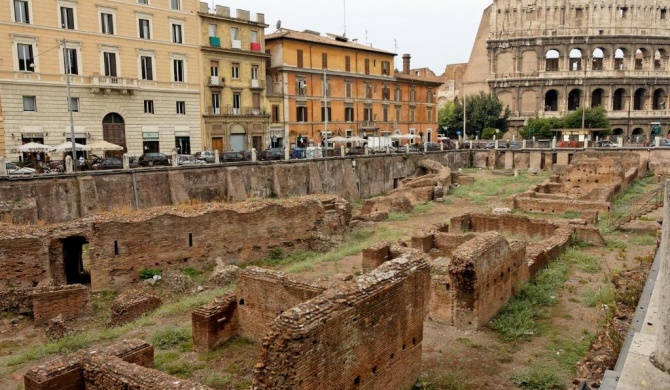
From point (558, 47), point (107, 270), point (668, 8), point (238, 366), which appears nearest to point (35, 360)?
point (238, 366)

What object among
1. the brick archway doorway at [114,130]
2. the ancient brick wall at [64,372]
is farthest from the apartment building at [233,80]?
the ancient brick wall at [64,372]

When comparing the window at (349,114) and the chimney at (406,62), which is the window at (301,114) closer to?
the window at (349,114)

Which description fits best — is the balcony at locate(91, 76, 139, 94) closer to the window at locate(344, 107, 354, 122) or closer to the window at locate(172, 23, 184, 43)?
the window at locate(172, 23, 184, 43)

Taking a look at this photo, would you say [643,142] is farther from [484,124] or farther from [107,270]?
[107,270]

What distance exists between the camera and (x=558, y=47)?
225ft

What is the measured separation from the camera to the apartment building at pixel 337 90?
159 feet

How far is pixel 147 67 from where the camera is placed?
38281mm

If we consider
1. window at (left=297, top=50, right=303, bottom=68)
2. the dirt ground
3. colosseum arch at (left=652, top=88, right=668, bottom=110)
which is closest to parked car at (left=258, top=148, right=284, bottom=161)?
window at (left=297, top=50, right=303, bottom=68)

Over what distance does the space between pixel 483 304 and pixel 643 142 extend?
4615 cm

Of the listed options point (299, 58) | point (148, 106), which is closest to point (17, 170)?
point (148, 106)

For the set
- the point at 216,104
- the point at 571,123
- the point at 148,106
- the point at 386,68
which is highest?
the point at 386,68

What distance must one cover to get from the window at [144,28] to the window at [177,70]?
2587mm

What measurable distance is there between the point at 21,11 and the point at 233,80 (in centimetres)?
1603

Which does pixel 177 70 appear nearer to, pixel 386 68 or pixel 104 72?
pixel 104 72
